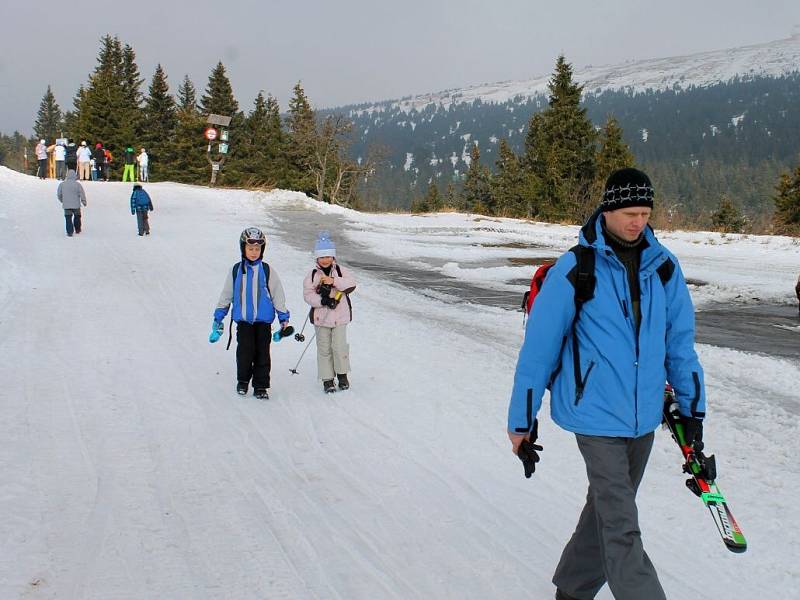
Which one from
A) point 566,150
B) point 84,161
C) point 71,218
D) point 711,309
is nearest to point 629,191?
point 711,309

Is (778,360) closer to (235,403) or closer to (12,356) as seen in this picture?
(235,403)

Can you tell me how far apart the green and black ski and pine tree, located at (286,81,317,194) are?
195 feet

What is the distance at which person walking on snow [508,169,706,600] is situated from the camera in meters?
2.78

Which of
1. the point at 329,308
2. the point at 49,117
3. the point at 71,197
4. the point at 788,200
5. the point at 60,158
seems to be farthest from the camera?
the point at 49,117

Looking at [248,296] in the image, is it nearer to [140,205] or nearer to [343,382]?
[343,382]

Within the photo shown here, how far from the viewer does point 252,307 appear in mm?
6594

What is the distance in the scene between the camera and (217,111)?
199 feet

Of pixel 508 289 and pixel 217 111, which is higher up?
pixel 217 111

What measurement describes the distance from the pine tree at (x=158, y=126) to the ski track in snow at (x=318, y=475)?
5384cm

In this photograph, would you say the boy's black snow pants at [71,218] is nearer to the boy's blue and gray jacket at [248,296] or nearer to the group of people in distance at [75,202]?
the group of people in distance at [75,202]

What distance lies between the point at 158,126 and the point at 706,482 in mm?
64231

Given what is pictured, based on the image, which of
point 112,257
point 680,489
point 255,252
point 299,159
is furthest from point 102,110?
point 680,489

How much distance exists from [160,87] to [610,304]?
2513 inches

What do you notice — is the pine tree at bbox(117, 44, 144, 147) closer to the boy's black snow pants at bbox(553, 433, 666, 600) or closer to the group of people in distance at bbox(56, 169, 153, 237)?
the group of people in distance at bbox(56, 169, 153, 237)
